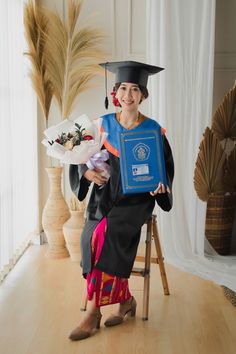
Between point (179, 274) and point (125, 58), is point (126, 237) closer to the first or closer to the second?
point (179, 274)

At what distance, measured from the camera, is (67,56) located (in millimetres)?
4016

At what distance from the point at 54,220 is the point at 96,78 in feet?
3.85

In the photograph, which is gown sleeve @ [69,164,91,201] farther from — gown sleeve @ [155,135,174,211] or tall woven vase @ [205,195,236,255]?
tall woven vase @ [205,195,236,255]

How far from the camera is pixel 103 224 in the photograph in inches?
111

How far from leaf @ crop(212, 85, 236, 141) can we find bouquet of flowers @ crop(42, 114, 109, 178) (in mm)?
1322

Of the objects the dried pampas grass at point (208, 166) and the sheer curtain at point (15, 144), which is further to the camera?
the dried pampas grass at point (208, 166)

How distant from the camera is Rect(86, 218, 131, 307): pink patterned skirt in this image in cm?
278

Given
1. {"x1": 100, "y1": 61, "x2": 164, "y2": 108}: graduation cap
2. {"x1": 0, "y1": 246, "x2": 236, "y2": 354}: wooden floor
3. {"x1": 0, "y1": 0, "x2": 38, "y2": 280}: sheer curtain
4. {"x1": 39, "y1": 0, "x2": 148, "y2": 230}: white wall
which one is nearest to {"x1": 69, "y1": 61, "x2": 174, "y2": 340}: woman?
{"x1": 100, "y1": 61, "x2": 164, "y2": 108}: graduation cap

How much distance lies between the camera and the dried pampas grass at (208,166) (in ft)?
12.7

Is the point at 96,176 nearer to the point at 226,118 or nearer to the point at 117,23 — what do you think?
the point at 226,118

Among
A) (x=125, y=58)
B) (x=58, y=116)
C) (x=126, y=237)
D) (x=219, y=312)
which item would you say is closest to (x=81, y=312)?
(x=126, y=237)

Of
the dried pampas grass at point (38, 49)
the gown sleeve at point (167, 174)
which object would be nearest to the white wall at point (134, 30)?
the dried pampas grass at point (38, 49)

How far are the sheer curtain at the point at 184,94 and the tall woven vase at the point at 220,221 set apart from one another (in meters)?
0.15

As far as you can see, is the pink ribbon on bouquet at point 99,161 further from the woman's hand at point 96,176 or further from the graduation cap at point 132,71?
the graduation cap at point 132,71
